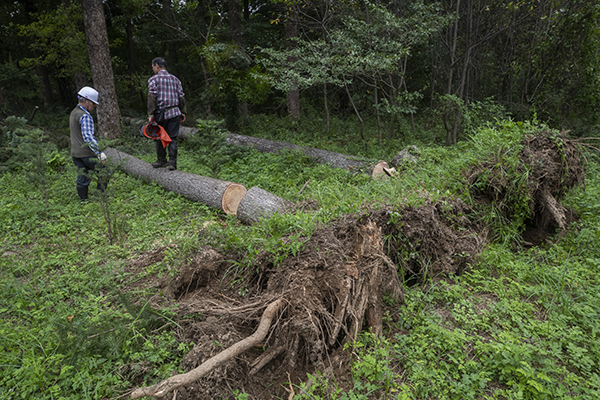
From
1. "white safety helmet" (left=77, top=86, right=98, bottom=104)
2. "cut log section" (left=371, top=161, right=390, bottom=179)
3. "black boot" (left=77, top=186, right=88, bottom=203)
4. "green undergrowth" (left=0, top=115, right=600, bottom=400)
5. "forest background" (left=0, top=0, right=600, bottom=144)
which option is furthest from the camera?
"forest background" (left=0, top=0, right=600, bottom=144)

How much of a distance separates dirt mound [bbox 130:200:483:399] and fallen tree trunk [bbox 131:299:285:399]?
0.08m

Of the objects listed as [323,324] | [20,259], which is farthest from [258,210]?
[20,259]

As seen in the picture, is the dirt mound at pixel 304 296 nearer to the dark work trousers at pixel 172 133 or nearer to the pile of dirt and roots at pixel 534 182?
the pile of dirt and roots at pixel 534 182

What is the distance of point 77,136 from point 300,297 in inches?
206

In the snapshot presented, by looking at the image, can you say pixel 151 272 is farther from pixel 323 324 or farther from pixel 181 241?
pixel 323 324

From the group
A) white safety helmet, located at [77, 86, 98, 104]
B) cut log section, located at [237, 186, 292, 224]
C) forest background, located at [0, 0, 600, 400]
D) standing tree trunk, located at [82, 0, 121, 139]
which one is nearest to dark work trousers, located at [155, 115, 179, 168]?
forest background, located at [0, 0, 600, 400]

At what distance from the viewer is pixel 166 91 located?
6.41 meters

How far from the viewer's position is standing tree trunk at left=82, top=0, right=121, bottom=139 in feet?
33.6

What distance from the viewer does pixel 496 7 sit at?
413 inches

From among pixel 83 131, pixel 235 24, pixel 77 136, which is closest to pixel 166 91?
pixel 83 131

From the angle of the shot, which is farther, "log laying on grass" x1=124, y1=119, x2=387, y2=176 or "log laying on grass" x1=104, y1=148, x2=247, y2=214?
"log laying on grass" x1=124, y1=119, x2=387, y2=176

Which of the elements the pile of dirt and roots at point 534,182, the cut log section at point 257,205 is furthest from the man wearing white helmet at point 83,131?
the pile of dirt and roots at point 534,182

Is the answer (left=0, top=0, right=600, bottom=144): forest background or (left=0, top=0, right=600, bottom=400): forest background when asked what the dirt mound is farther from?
(left=0, top=0, right=600, bottom=144): forest background

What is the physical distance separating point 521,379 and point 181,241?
12.5ft
